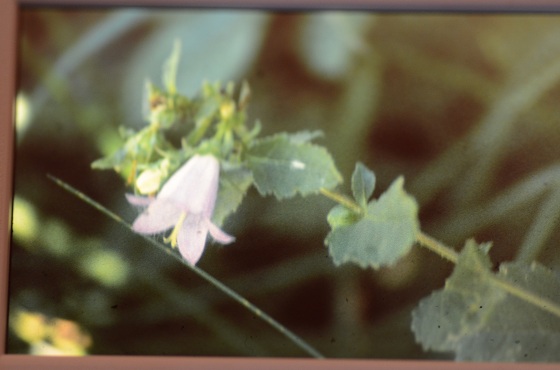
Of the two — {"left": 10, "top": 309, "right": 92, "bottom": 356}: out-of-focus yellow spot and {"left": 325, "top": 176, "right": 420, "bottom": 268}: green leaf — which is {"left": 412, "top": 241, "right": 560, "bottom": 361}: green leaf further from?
{"left": 10, "top": 309, "right": 92, "bottom": 356}: out-of-focus yellow spot

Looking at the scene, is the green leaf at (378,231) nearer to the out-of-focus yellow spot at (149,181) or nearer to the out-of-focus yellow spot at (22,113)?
the out-of-focus yellow spot at (149,181)

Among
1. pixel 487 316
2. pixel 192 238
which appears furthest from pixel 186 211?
pixel 487 316

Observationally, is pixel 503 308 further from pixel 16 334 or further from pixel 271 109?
pixel 16 334

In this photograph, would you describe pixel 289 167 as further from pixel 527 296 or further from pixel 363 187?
pixel 527 296

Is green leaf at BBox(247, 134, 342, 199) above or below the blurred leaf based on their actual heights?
below

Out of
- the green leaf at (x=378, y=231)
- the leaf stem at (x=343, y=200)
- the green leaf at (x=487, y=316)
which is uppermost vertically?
the leaf stem at (x=343, y=200)

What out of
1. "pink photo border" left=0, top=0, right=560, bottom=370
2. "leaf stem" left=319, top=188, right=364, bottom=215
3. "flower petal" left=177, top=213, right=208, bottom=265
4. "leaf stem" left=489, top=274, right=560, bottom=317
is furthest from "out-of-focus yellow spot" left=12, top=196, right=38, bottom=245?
"leaf stem" left=489, top=274, right=560, bottom=317

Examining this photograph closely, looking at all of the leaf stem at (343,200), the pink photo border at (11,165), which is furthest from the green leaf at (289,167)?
the pink photo border at (11,165)
